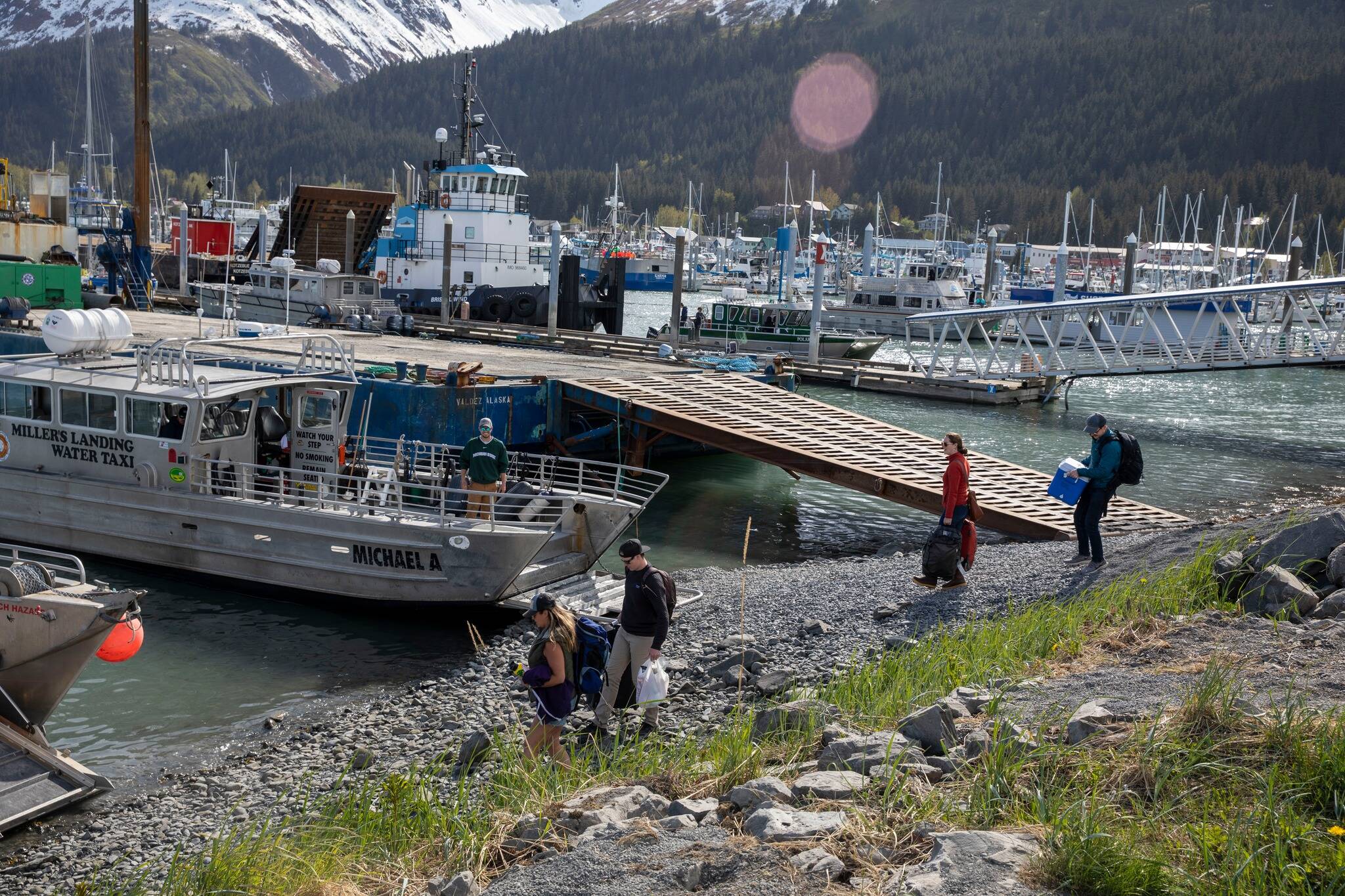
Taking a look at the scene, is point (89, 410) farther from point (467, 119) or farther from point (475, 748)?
point (467, 119)

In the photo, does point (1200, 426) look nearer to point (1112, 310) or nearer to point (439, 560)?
point (1112, 310)

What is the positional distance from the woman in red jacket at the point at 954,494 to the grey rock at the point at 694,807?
6.45m

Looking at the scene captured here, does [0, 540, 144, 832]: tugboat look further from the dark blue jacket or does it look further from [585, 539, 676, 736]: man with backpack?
the dark blue jacket

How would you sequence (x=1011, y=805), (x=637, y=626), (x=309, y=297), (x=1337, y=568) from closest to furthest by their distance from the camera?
(x=1011, y=805) → (x=637, y=626) → (x=1337, y=568) → (x=309, y=297)

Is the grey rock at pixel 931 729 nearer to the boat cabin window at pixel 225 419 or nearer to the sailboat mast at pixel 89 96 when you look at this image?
the boat cabin window at pixel 225 419

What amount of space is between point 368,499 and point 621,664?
716 cm

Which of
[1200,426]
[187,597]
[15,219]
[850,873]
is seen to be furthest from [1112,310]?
[850,873]

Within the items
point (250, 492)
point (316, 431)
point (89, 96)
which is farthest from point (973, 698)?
point (89, 96)

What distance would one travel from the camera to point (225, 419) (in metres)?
15.3

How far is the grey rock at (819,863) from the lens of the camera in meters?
5.90

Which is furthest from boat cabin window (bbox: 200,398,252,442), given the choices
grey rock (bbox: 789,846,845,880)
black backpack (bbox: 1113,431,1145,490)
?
grey rock (bbox: 789,846,845,880)

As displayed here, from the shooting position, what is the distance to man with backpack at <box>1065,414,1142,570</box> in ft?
43.1

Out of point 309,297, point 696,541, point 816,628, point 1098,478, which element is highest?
point 309,297

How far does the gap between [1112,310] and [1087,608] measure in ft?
172
